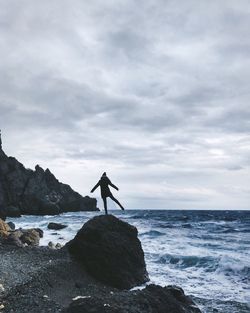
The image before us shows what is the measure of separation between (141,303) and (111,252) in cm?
623

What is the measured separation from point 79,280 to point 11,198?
96096mm

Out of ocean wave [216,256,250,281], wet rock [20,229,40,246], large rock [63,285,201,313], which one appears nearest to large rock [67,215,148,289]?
large rock [63,285,201,313]

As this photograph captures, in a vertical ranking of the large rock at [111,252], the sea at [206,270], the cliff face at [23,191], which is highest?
the cliff face at [23,191]

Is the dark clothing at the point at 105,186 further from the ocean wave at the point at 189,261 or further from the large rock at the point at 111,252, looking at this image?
the ocean wave at the point at 189,261

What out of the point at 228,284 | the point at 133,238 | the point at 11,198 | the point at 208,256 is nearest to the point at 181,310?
the point at 133,238

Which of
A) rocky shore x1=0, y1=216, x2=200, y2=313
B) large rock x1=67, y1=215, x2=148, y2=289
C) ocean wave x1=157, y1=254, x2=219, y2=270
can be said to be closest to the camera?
rocky shore x1=0, y1=216, x2=200, y2=313

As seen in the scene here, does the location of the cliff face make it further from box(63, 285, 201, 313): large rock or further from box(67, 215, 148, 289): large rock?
box(63, 285, 201, 313): large rock

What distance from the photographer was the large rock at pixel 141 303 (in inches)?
402

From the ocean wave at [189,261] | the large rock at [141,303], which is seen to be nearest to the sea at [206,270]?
the ocean wave at [189,261]

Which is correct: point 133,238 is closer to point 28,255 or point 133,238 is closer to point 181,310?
point 28,255

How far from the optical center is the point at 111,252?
59.3ft

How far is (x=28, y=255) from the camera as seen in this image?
63.2 ft

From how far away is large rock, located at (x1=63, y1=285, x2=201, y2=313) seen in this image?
33.5 feet

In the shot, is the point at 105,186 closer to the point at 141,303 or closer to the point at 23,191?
the point at 141,303
